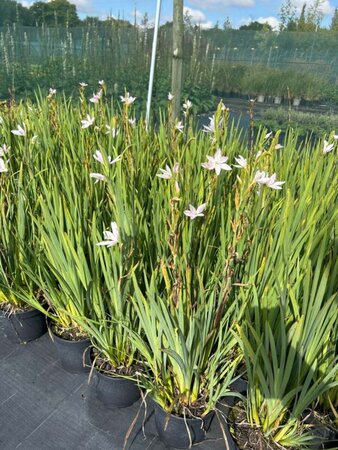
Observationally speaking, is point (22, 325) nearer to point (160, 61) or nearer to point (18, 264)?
point (18, 264)

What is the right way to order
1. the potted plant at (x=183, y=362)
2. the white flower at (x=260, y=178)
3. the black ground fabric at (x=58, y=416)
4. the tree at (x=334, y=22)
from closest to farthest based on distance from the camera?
the white flower at (x=260, y=178) → the potted plant at (x=183, y=362) → the black ground fabric at (x=58, y=416) → the tree at (x=334, y=22)

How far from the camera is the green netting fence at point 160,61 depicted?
526 cm

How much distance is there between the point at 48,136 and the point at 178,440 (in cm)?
157

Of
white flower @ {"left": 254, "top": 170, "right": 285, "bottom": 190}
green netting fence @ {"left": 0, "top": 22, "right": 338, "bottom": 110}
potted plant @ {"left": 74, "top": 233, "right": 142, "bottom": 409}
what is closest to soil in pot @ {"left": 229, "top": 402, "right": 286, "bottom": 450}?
potted plant @ {"left": 74, "top": 233, "right": 142, "bottom": 409}

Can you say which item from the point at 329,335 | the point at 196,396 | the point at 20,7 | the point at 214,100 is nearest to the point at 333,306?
the point at 329,335

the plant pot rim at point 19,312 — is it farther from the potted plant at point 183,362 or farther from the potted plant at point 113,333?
the potted plant at point 183,362

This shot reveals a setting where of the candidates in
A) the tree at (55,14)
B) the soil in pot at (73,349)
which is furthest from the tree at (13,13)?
the soil in pot at (73,349)

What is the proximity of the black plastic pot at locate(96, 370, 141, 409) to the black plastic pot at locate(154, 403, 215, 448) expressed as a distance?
0.14 m

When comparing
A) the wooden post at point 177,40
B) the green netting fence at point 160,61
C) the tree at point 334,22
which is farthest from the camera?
the tree at point 334,22

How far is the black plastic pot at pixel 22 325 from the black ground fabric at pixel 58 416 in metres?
0.09

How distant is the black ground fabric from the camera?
1.16m

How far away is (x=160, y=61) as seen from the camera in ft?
17.9

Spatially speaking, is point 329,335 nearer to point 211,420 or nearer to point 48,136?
point 211,420

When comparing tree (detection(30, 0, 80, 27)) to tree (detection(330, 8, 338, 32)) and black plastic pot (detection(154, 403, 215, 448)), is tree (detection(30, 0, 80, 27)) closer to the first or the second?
tree (detection(330, 8, 338, 32))
